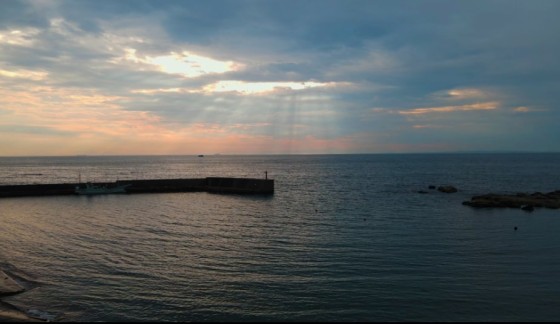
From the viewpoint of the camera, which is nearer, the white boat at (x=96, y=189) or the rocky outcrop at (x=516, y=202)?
the rocky outcrop at (x=516, y=202)

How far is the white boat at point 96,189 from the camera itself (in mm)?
59531

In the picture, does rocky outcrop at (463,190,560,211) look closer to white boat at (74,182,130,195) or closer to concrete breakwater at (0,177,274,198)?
concrete breakwater at (0,177,274,198)

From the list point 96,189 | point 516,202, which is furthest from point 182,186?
point 516,202

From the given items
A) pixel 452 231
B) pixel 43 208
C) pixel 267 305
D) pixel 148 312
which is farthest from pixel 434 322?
pixel 43 208

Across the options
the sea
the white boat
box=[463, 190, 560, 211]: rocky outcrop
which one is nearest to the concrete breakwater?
the white boat

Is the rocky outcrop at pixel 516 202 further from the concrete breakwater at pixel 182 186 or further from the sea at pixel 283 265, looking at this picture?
the concrete breakwater at pixel 182 186

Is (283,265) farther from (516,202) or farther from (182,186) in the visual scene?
(182,186)

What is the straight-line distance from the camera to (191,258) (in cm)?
2323

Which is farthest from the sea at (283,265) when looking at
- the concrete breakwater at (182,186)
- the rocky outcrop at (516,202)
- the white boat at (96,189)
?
the concrete breakwater at (182,186)

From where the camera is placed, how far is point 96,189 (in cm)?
6056

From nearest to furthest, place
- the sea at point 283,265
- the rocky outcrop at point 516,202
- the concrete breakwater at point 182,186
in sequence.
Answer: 1. the sea at point 283,265
2. the rocky outcrop at point 516,202
3. the concrete breakwater at point 182,186

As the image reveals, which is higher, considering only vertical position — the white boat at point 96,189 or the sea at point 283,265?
the white boat at point 96,189

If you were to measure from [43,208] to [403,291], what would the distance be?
39.9 meters

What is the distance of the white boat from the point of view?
59.5m
